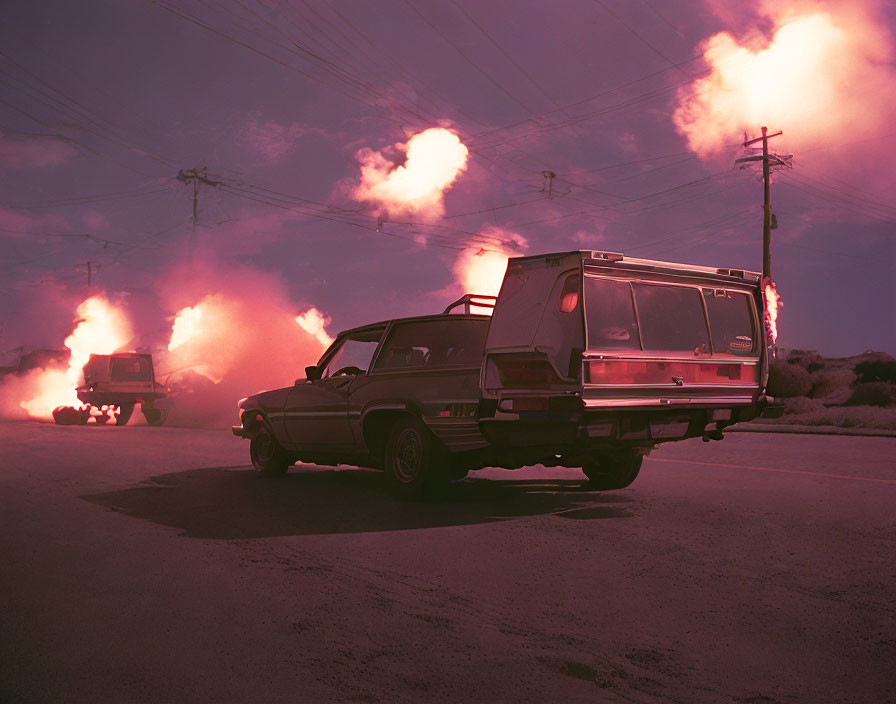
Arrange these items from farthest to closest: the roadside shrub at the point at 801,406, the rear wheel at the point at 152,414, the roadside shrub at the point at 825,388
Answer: the roadside shrub at the point at 825,388
the roadside shrub at the point at 801,406
the rear wheel at the point at 152,414

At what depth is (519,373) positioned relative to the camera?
7309mm

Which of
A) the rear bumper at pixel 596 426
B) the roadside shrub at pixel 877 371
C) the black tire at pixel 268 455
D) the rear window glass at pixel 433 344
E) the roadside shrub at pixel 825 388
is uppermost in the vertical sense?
the roadside shrub at pixel 877 371

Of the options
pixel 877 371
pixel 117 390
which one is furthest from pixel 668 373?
pixel 877 371

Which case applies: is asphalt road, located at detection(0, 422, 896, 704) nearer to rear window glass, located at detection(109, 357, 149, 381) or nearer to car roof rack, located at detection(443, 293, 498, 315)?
car roof rack, located at detection(443, 293, 498, 315)

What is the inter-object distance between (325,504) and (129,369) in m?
23.1

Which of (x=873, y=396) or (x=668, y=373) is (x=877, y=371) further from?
(x=668, y=373)

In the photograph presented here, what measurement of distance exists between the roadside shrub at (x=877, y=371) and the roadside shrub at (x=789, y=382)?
9474mm

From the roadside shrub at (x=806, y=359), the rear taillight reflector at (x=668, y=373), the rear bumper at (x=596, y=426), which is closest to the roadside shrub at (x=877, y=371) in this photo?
the roadside shrub at (x=806, y=359)

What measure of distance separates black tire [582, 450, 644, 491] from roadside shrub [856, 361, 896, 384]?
41745 millimetres

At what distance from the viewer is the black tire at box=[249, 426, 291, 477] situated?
10.6 meters

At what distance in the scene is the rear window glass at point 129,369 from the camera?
94.8 ft

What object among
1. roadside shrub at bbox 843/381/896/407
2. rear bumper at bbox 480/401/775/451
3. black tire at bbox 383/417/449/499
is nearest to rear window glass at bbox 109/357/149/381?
black tire at bbox 383/417/449/499

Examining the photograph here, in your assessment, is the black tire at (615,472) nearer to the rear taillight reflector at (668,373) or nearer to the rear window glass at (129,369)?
the rear taillight reflector at (668,373)

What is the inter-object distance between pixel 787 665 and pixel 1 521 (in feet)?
22.1
